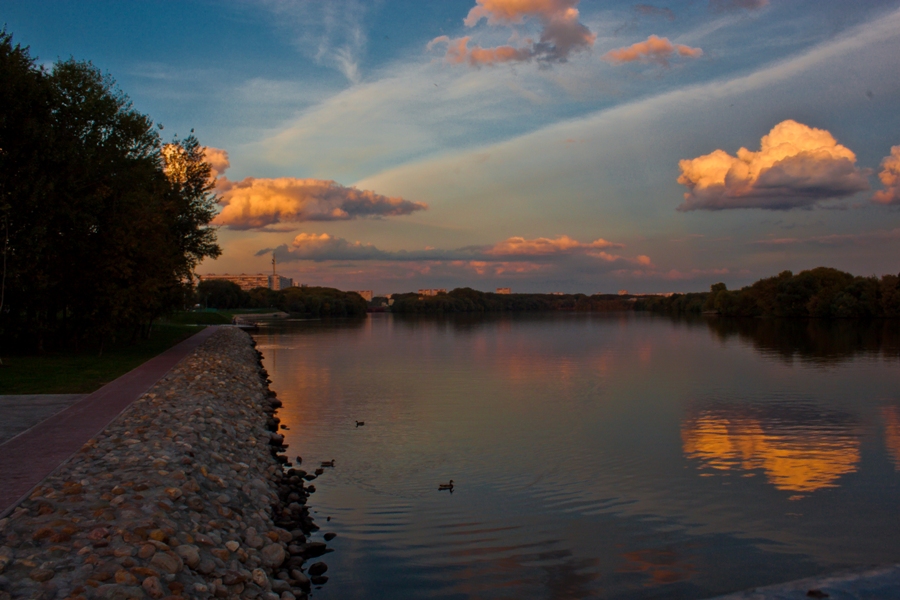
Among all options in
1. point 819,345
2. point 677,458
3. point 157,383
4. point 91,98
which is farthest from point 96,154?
point 819,345

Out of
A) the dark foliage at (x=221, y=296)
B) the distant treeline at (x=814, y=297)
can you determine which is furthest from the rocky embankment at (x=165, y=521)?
the dark foliage at (x=221, y=296)

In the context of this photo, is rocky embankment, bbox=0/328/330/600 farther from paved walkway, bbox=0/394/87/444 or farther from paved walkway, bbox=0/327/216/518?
paved walkway, bbox=0/394/87/444

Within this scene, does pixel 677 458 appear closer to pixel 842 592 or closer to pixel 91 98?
pixel 842 592

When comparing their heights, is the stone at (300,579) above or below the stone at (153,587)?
below

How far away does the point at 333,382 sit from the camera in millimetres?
27016

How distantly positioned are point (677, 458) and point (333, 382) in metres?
16.1

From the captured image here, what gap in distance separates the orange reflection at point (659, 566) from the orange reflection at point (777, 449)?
4216 millimetres

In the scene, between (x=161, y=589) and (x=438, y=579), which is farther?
(x=438, y=579)

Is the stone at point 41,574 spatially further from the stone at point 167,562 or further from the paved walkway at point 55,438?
the paved walkway at point 55,438

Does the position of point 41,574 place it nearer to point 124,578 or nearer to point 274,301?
point 124,578

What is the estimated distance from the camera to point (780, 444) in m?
15.1

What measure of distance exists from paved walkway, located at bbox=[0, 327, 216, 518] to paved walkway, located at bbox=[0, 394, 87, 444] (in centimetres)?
17

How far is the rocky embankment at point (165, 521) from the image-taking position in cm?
563

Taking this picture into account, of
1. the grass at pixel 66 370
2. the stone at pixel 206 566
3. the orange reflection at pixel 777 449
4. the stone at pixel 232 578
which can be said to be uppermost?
the grass at pixel 66 370
